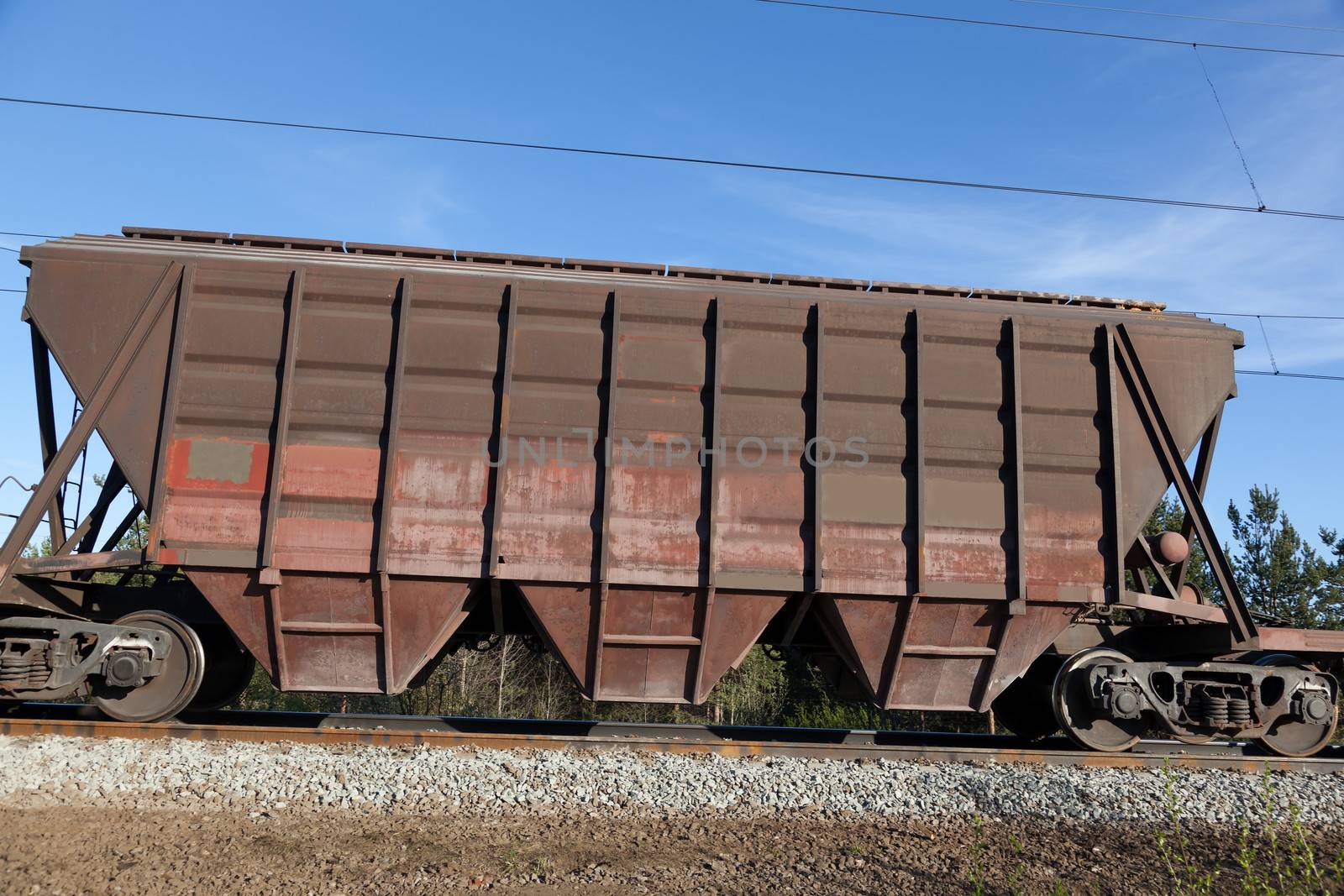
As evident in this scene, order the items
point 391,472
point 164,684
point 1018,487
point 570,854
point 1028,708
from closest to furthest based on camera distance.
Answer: point 570,854, point 391,472, point 164,684, point 1018,487, point 1028,708

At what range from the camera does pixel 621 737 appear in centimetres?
765

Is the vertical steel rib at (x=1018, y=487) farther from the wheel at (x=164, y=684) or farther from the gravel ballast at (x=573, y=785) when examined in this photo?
the wheel at (x=164, y=684)

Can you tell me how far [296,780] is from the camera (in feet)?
19.8

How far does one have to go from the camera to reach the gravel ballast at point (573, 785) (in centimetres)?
583

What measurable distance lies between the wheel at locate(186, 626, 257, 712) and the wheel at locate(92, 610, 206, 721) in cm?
39

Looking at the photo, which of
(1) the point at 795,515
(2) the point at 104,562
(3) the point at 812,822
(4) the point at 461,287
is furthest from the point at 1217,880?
(2) the point at 104,562

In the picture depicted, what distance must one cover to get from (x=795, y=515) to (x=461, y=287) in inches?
139

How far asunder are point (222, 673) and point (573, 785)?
4123 mm

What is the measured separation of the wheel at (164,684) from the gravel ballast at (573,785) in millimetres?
653

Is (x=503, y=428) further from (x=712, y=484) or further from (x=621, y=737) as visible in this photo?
(x=621, y=737)

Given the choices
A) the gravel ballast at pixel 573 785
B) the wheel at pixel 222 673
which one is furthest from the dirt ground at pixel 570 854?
the wheel at pixel 222 673

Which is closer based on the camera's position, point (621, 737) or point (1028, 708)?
point (621, 737)

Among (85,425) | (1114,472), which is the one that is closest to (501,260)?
(85,425)

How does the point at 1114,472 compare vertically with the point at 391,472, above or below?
above
